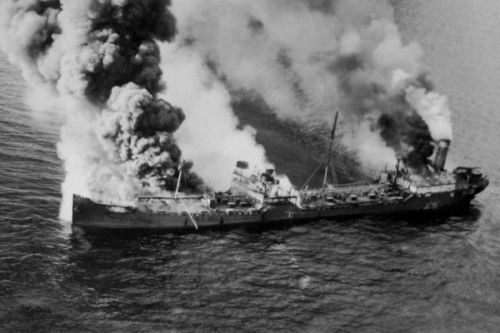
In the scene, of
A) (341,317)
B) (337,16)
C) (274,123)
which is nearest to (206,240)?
(341,317)

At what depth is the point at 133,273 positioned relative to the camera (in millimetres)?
56688

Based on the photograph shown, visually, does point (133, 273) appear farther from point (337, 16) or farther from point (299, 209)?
point (337, 16)

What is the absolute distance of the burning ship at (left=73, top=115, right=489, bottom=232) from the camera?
66.2 metres

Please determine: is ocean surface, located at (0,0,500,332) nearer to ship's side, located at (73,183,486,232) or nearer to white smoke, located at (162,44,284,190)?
ship's side, located at (73,183,486,232)

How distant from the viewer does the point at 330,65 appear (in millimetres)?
109812

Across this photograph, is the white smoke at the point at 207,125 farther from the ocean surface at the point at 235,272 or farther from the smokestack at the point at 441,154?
the smokestack at the point at 441,154

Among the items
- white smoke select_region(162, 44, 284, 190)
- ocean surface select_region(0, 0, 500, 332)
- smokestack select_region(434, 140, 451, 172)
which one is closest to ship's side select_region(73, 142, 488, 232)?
smokestack select_region(434, 140, 451, 172)

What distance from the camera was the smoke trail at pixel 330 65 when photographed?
93.9 m

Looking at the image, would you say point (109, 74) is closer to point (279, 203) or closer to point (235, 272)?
point (279, 203)

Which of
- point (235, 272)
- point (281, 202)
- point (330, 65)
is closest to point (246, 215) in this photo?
point (281, 202)

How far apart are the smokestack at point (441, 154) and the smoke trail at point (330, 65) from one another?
157cm

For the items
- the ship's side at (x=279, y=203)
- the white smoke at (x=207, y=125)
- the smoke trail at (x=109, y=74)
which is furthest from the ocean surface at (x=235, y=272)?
the white smoke at (x=207, y=125)

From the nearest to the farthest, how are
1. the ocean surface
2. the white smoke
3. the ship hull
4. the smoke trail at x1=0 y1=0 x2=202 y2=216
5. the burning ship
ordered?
the ocean surface < the ship hull < the smoke trail at x1=0 y1=0 x2=202 y2=216 < the burning ship < the white smoke

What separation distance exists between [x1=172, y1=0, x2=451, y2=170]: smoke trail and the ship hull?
373 inches
